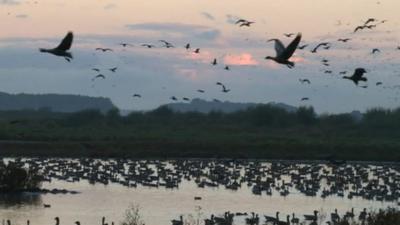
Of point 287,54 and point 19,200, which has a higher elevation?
point 287,54

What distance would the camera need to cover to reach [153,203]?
50.2 meters

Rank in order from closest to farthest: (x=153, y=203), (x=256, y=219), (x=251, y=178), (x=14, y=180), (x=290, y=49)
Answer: (x=290, y=49) → (x=256, y=219) → (x=153, y=203) → (x=14, y=180) → (x=251, y=178)

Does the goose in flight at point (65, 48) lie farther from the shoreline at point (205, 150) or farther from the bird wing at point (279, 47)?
the shoreline at point (205, 150)

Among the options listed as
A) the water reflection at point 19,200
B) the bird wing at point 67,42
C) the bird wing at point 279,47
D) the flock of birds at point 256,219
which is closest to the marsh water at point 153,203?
the water reflection at point 19,200

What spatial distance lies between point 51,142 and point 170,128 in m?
31.0

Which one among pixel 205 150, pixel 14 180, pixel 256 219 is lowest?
pixel 256 219

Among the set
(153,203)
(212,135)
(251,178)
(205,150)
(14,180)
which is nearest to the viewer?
(153,203)

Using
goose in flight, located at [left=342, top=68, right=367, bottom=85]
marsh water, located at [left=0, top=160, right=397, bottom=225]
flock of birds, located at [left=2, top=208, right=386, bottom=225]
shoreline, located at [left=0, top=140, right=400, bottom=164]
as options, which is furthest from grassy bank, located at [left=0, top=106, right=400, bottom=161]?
goose in flight, located at [left=342, top=68, right=367, bottom=85]

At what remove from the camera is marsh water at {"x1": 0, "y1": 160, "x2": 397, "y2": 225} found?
1742 inches

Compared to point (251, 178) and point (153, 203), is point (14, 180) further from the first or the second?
point (251, 178)

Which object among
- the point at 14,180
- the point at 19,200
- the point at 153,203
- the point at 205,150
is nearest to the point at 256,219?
the point at 153,203

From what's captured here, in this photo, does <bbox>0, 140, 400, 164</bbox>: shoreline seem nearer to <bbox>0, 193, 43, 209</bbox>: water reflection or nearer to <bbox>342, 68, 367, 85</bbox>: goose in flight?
<bbox>0, 193, 43, 209</bbox>: water reflection

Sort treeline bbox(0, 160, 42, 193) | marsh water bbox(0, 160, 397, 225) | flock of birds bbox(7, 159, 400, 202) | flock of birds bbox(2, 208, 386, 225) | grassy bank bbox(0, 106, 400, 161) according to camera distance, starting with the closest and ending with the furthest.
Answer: flock of birds bbox(2, 208, 386, 225), marsh water bbox(0, 160, 397, 225), treeline bbox(0, 160, 42, 193), flock of birds bbox(7, 159, 400, 202), grassy bank bbox(0, 106, 400, 161)

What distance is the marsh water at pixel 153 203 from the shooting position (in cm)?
4425
